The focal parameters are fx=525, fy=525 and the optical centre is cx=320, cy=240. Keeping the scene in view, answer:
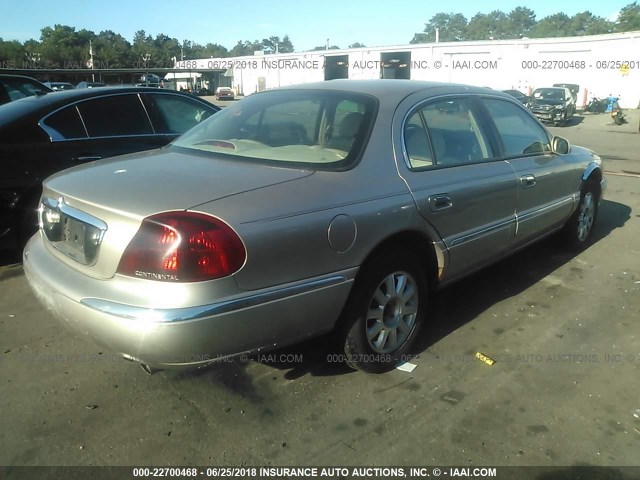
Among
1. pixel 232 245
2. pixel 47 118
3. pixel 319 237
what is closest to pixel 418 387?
pixel 319 237

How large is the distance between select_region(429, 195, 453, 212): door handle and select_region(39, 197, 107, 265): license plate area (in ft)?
5.92

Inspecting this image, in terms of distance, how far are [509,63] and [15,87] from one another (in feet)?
126

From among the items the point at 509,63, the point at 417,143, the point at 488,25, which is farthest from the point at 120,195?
the point at 488,25

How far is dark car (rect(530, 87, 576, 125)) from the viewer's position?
24.0m

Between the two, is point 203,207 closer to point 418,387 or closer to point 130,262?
point 130,262

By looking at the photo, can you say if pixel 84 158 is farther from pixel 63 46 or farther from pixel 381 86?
pixel 63 46

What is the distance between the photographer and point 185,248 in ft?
7.18

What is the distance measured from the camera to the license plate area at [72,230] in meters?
2.42

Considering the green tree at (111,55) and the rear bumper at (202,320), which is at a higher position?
the green tree at (111,55)

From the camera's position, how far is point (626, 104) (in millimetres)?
35156

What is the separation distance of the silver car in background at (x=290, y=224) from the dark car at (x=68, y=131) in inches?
64.4

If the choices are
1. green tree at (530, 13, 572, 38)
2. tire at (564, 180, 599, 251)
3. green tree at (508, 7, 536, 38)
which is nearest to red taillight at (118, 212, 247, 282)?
tire at (564, 180, 599, 251)

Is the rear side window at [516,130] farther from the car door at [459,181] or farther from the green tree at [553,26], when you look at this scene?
the green tree at [553,26]

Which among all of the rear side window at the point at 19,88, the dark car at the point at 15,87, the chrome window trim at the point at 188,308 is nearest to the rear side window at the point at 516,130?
the chrome window trim at the point at 188,308
